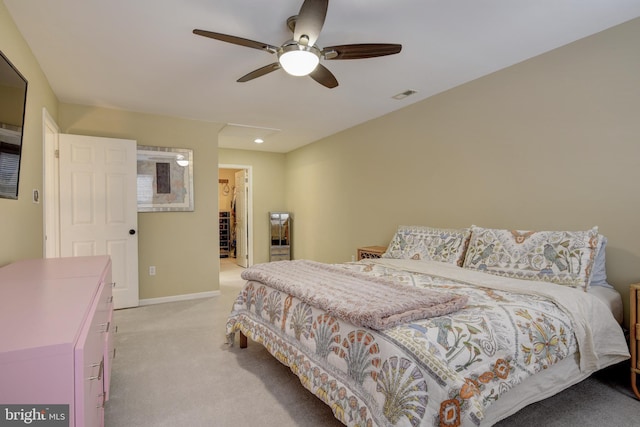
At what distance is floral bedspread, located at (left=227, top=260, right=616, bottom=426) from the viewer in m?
1.24

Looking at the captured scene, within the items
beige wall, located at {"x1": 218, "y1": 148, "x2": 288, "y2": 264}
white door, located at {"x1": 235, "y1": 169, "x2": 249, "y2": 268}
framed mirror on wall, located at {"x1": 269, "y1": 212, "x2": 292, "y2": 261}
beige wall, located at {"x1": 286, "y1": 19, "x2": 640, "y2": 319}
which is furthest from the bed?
white door, located at {"x1": 235, "y1": 169, "x2": 249, "y2": 268}

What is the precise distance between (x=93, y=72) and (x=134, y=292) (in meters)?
2.45

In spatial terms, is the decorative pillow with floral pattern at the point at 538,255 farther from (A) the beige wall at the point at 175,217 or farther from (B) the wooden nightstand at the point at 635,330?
(A) the beige wall at the point at 175,217

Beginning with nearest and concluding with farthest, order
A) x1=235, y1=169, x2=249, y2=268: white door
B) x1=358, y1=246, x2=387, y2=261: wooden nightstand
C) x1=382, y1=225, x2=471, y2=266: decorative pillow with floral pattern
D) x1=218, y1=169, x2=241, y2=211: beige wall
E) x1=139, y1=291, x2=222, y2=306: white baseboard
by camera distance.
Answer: x1=382, y1=225, x2=471, y2=266: decorative pillow with floral pattern, x1=358, y1=246, x2=387, y2=261: wooden nightstand, x1=139, y1=291, x2=222, y2=306: white baseboard, x1=235, y1=169, x2=249, y2=268: white door, x1=218, y1=169, x2=241, y2=211: beige wall

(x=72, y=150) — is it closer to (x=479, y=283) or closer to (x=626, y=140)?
(x=479, y=283)

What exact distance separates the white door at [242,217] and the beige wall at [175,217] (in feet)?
6.43

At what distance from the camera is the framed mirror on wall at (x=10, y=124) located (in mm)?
1728

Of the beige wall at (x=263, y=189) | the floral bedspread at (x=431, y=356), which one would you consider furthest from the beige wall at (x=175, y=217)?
the floral bedspread at (x=431, y=356)

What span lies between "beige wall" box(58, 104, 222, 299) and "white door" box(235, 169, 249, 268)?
196 cm

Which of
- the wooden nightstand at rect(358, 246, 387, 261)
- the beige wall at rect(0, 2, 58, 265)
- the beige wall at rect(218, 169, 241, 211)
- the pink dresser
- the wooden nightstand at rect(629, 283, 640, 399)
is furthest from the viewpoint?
the beige wall at rect(218, 169, 241, 211)

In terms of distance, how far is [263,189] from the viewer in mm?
6625

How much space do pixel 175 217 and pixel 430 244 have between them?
127 inches

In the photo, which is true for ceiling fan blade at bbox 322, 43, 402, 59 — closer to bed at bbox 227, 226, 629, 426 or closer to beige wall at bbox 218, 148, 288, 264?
bed at bbox 227, 226, 629, 426

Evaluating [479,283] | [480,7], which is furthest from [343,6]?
[479,283]
